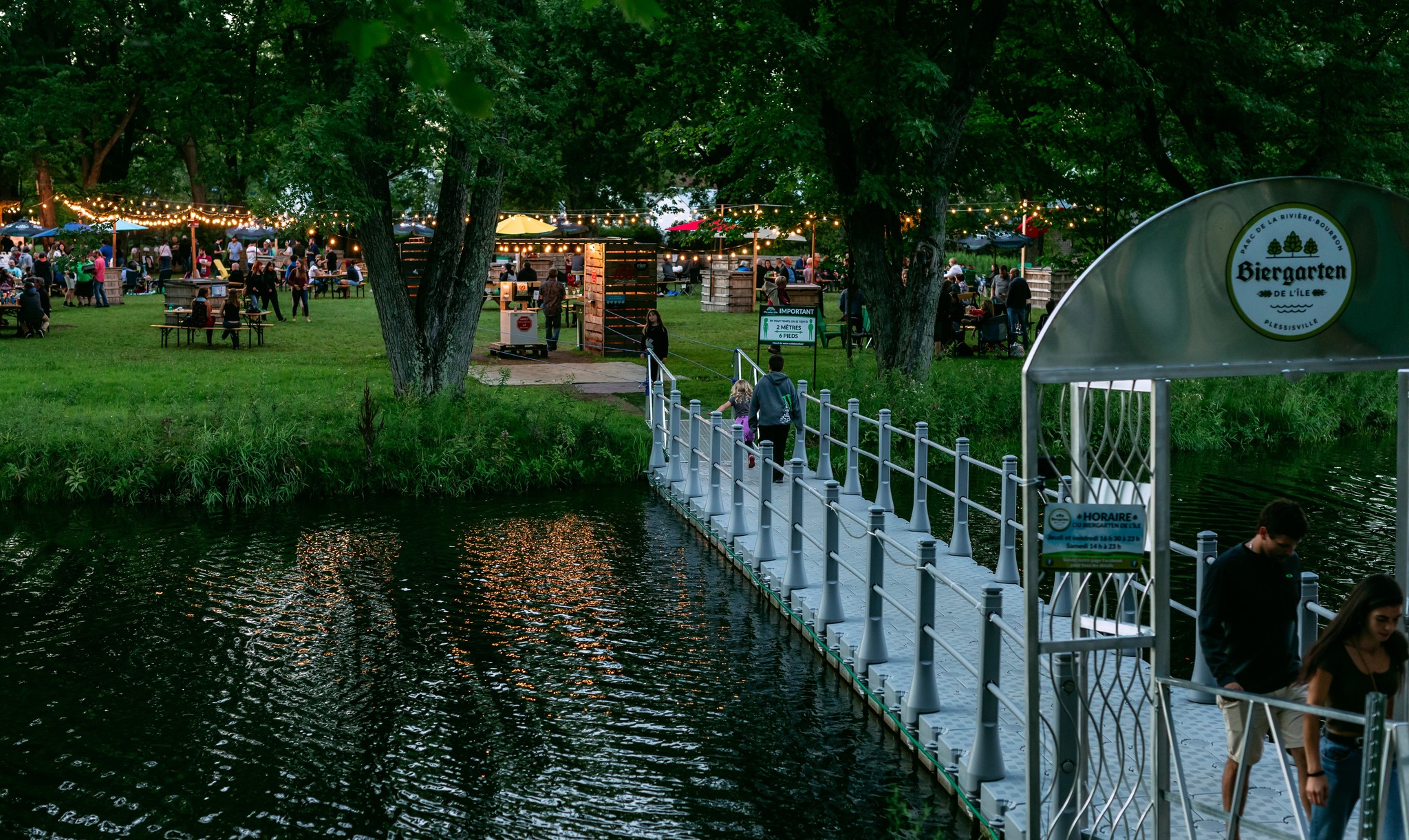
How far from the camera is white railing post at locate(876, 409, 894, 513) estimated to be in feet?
47.5

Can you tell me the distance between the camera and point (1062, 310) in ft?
20.4

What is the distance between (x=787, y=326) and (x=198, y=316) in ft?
57.4

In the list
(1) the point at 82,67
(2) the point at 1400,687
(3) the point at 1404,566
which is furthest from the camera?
(1) the point at 82,67

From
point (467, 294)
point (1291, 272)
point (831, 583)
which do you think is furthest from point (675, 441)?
point (1291, 272)

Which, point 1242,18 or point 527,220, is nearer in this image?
point 1242,18

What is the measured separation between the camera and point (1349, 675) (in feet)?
19.2

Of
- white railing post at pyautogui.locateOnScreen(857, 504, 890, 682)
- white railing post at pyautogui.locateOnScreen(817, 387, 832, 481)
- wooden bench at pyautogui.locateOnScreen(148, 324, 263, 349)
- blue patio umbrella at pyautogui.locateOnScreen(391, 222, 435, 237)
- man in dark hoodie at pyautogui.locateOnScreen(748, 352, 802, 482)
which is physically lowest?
white railing post at pyautogui.locateOnScreen(857, 504, 890, 682)

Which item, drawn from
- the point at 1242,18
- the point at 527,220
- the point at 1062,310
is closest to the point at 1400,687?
the point at 1062,310

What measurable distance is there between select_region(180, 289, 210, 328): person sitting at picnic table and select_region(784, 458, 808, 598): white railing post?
2215cm

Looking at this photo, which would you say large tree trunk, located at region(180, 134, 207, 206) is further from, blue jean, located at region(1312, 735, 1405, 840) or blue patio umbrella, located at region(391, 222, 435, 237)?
blue jean, located at region(1312, 735, 1405, 840)

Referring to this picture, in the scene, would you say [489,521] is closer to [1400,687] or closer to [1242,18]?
[1400,687]

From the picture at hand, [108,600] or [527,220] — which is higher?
[527,220]

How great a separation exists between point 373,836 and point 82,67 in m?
35.2

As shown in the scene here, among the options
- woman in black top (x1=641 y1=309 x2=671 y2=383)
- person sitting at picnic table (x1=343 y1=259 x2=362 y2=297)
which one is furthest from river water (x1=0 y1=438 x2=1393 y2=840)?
person sitting at picnic table (x1=343 y1=259 x2=362 y2=297)
